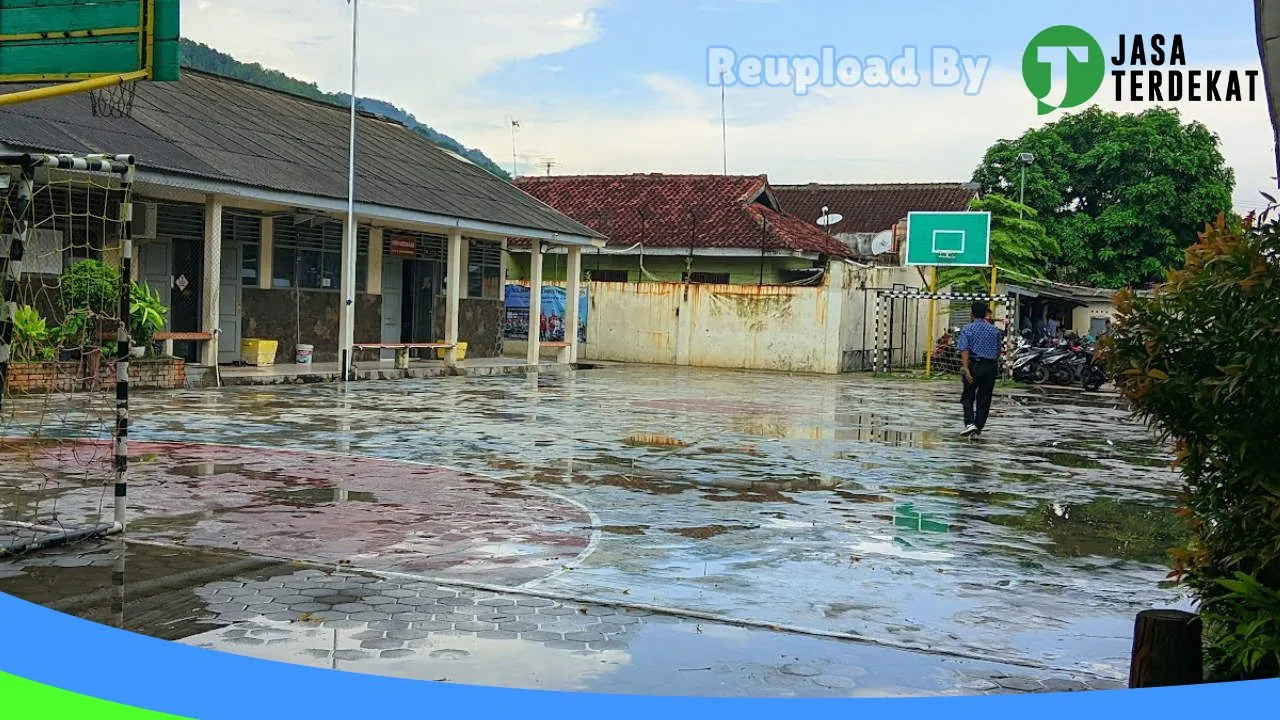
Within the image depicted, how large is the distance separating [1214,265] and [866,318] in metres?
26.2

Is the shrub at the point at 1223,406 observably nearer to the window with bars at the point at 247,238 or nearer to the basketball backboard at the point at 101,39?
the basketball backboard at the point at 101,39

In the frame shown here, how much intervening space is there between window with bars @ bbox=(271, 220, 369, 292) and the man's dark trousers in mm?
12113

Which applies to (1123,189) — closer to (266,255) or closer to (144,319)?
(266,255)

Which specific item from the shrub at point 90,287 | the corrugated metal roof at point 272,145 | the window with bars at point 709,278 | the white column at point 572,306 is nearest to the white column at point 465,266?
the corrugated metal roof at point 272,145

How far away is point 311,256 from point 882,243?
21.7 m

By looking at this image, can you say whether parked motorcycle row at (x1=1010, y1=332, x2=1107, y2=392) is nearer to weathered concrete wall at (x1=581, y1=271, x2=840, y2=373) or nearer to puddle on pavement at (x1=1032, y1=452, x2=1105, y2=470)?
weathered concrete wall at (x1=581, y1=271, x2=840, y2=373)

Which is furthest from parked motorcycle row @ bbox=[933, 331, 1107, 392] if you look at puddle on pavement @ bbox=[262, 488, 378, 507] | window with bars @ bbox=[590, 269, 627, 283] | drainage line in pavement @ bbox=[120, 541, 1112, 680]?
drainage line in pavement @ bbox=[120, 541, 1112, 680]

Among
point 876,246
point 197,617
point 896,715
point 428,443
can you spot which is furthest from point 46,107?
point 876,246

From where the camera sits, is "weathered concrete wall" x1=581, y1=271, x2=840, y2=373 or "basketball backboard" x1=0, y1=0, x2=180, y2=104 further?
"weathered concrete wall" x1=581, y1=271, x2=840, y2=373

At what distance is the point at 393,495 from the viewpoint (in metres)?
9.41

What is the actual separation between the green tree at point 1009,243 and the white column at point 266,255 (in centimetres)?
1888

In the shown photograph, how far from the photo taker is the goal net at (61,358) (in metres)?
7.19

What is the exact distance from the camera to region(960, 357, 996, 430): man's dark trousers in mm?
14805

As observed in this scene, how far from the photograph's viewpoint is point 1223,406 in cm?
456
